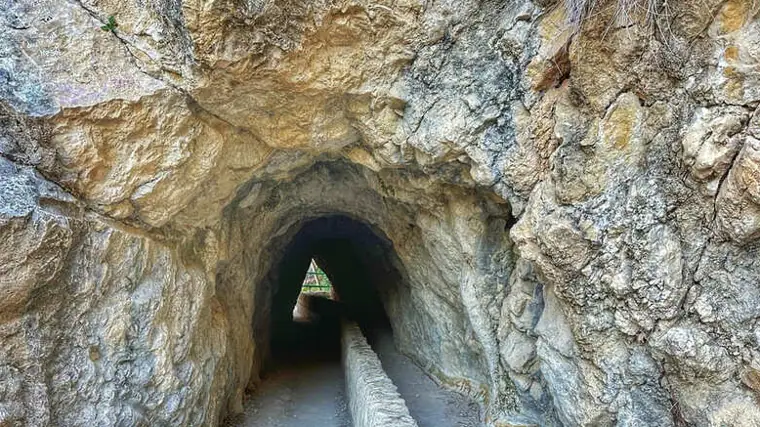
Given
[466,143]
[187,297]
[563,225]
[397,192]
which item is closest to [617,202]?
[563,225]

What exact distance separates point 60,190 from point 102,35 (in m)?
1.44

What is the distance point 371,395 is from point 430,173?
2.87 m

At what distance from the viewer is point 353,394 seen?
7.27 m

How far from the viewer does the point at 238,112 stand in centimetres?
492

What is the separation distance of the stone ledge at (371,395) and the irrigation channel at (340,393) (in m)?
0.01

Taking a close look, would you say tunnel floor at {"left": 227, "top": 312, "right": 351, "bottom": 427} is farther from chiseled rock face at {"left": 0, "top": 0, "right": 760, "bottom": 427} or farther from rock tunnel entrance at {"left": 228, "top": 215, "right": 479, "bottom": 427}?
chiseled rock face at {"left": 0, "top": 0, "right": 760, "bottom": 427}

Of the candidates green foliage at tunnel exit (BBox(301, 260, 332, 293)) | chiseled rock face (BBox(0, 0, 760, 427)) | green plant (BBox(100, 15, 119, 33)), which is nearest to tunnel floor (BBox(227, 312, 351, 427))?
chiseled rock face (BBox(0, 0, 760, 427))

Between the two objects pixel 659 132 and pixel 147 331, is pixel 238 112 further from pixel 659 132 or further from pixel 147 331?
pixel 659 132

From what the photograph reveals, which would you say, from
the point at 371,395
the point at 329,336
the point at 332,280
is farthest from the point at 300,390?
the point at 332,280

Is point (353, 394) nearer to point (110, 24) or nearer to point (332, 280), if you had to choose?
point (110, 24)

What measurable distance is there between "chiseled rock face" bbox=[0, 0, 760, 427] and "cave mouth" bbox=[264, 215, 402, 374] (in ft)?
14.5

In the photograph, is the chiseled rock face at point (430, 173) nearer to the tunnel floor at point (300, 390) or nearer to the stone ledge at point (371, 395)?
the stone ledge at point (371, 395)

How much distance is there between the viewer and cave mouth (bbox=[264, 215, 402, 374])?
11219mm

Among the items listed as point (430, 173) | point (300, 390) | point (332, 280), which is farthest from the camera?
point (332, 280)
